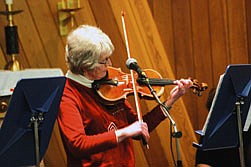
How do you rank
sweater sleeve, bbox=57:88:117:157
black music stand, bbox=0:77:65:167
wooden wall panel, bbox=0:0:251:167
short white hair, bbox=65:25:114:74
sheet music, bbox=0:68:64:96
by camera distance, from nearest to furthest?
1. black music stand, bbox=0:77:65:167
2. sweater sleeve, bbox=57:88:117:157
3. short white hair, bbox=65:25:114:74
4. sheet music, bbox=0:68:64:96
5. wooden wall panel, bbox=0:0:251:167

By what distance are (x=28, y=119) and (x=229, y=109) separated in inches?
36.4

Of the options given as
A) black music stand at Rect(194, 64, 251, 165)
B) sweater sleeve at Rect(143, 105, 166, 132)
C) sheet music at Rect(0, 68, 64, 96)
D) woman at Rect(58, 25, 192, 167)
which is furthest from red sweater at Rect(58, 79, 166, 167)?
black music stand at Rect(194, 64, 251, 165)

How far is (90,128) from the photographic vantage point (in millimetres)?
2480

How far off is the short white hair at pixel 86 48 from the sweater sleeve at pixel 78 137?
21 cm

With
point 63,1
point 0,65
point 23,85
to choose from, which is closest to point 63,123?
point 23,85

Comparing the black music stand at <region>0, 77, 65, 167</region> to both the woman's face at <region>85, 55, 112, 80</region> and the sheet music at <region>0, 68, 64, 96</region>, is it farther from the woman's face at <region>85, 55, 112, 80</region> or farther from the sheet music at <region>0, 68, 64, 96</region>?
the sheet music at <region>0, 68, 64, 96</region>

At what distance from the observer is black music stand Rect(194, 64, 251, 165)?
2416 mm

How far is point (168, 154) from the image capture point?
11.1ft

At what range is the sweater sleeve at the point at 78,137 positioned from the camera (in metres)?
2.33

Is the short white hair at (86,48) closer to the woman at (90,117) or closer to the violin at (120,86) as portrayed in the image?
the woman at (90,117)

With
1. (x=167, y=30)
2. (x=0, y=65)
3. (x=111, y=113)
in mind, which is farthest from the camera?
(x=167, y=30)

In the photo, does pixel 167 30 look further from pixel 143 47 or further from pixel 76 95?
pixel 76 95

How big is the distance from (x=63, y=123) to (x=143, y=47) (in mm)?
1139

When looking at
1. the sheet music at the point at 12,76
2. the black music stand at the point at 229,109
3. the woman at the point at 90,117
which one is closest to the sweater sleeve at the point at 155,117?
the woman at the point at 90,117
